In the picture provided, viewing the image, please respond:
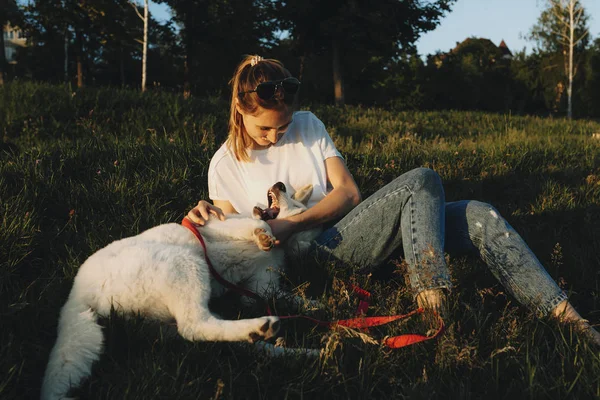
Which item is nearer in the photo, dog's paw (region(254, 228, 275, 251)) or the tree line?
dog's paw (region(254, 228, 275, 251))

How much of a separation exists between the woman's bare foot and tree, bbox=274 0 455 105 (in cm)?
1559

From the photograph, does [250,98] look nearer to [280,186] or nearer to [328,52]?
[280,186]

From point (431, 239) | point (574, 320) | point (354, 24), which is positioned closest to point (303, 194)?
point (431, 239)

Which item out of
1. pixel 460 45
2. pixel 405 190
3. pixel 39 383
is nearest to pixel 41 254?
pixel 39 383

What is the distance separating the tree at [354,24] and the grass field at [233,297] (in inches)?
439

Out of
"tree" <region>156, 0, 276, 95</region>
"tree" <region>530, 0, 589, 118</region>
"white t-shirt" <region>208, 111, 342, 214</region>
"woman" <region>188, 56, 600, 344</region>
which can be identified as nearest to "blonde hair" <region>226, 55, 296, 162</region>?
"woman" <region>188, 56, 600, 344</region>

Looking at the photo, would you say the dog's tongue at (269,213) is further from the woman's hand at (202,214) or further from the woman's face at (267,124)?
the woman's face at (267,124)

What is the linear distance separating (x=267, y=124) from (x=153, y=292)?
138 centimetres

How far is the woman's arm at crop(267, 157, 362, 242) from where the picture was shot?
3078 millimetres

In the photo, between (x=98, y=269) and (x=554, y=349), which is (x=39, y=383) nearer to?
(x=98, y=269)

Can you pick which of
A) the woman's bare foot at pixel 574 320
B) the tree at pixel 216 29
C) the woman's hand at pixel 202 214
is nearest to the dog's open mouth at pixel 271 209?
the woman's hand at pixel 202 214

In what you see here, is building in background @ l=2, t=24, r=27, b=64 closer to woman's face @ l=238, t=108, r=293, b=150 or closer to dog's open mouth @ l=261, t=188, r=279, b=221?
woman's face @ l=238, t=108, r=293, b=150

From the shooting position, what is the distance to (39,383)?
2.01 m

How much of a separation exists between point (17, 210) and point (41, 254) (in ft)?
1.63
